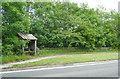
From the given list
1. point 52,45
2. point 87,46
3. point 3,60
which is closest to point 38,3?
point 52,45

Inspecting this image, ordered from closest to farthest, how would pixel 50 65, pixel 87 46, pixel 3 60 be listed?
pixel 50 65
pixel 3 60
pixel 87 46

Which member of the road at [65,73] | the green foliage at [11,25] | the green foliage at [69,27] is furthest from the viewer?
the green foliage at [69,27]

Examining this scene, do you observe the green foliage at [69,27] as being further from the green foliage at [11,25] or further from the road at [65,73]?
the road at [65,73]

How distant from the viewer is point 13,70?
27.7 ft

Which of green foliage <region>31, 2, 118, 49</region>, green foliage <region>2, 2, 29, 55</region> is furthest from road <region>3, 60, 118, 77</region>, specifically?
green foliage <region>31, 2, 118, 49</region>

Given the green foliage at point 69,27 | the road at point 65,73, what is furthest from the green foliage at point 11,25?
the road at point 65,73

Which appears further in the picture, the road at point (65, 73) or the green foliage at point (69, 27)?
the green foliage at point (69, 27)

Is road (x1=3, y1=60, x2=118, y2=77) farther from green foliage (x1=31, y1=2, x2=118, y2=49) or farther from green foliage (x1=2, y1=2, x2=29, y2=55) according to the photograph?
green foliage (x1=31, y1=2, x2=118, y2=49)

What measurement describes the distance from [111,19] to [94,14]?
186 inches

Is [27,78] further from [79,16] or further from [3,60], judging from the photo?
[79,16]

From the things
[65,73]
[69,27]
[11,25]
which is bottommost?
[65,73]

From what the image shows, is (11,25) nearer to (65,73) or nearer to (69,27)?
(65,73)

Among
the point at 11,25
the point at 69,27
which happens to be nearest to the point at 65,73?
the point at 11,25

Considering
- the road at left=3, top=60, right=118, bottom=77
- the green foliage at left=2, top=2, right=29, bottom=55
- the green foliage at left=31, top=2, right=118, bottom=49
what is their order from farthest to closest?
the green foliage at left=31, top=2, right=118, bottom=49 → the green foliage at left=2, top=2, right=29, bottom=55 → the road at left=3, top=60, right=118, bottom=77
